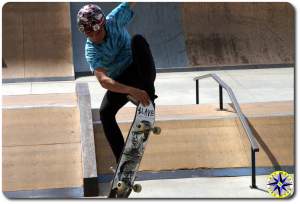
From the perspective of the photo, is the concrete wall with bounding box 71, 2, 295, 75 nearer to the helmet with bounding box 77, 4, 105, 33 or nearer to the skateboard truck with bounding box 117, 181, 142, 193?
the skateboard truck with bounding box 117, 181, 142, 193

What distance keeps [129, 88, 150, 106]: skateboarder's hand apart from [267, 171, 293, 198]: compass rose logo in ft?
6.28

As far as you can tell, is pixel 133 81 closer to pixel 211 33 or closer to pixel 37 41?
pixel 37 41

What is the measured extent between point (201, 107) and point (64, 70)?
18.0ft

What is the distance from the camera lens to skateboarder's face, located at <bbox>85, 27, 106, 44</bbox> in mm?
5254

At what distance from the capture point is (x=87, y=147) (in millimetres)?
6441

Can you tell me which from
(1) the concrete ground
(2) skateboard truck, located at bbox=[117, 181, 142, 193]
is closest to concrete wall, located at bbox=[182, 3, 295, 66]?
(1) the concrete ground

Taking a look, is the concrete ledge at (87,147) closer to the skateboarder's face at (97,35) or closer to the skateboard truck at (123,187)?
the skateboard truck at (123,187)

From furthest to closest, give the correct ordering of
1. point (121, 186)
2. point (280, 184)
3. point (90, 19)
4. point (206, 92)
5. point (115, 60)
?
point (206, 92) → point (280, 184) → point (121, 186) → point (115, 60) → point (90, 19)

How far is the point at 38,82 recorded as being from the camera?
12.5 metres

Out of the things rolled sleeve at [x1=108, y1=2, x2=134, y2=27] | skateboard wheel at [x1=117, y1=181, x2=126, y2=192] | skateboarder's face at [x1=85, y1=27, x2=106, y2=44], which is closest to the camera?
skateboarder's face at [x1=85, y1=27, x2=106, y2=44]

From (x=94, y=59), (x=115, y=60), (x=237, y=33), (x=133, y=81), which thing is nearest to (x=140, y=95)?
(x=133, y=81)

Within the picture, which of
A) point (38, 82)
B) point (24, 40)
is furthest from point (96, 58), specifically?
point (24, 40)

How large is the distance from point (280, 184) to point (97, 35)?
109 inches

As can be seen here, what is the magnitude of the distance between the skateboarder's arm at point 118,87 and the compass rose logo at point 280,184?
1.98m
